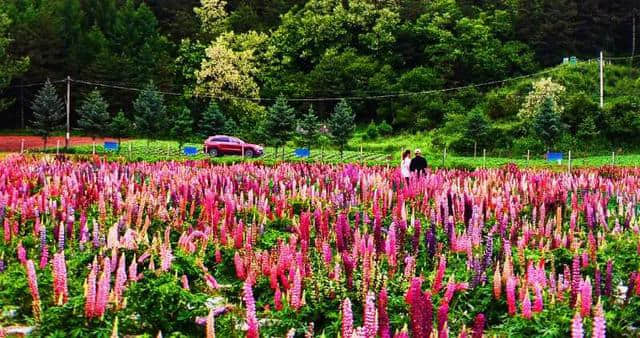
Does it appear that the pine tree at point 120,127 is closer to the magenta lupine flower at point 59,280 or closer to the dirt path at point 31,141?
the dirt path at point 31,141

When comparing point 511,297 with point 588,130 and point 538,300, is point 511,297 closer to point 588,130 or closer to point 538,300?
point 538,300

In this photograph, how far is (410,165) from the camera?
1631 cm

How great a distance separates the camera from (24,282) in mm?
5895

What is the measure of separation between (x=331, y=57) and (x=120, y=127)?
1899 cm

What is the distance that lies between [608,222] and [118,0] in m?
76.7

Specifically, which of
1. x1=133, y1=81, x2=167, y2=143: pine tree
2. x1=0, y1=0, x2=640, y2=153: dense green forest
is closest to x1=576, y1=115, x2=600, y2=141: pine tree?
x1=0, y1=0, x2=640, y2=153: dense green forest

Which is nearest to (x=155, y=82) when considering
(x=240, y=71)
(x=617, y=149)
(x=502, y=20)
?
(x=240, y=71)

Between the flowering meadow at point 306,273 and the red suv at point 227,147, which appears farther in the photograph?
the red suv at point 227,147

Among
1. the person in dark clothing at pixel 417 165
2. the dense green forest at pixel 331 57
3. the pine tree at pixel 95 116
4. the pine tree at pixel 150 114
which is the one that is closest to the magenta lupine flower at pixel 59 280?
the person in dark clothing at pixel 417 165

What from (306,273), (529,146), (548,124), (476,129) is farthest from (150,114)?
(306,273)

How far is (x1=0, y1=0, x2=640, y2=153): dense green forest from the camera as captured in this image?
55.3 metres

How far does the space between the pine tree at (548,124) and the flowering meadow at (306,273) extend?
31.0 m

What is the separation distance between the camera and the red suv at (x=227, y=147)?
126 feet

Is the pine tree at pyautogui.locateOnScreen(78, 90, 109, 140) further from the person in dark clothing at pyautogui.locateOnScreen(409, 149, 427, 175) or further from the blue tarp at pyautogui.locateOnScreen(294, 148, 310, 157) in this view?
the person in dark clothing at pyautogui.locateOnScreen(409, 149, 427, 175)
